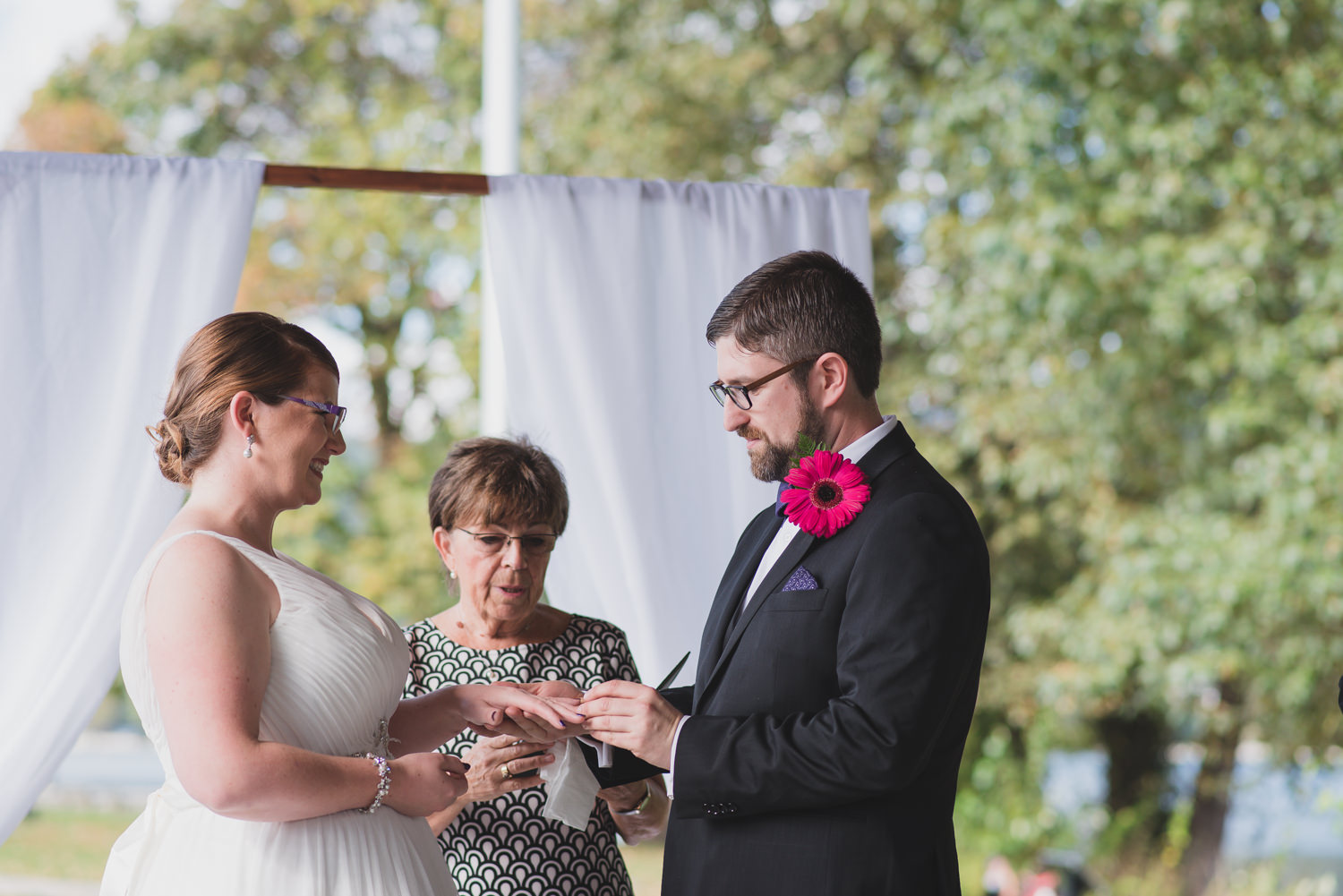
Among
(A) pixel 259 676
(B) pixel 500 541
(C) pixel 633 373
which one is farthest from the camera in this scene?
(C) pixel 633 373

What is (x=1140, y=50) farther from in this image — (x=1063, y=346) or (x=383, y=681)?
(x=383, y=681)

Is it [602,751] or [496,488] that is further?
[496,488]

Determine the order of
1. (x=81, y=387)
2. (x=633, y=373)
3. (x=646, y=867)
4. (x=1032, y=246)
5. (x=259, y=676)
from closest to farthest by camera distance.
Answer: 1. (x=259, y=676)
2. (x=81, y=387)
3. (x=633, y=373)
4. (x=1032, y=246)
5. (x=646, y=867)

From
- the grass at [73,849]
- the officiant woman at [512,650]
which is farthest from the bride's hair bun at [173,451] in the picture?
the grass at [73,849]

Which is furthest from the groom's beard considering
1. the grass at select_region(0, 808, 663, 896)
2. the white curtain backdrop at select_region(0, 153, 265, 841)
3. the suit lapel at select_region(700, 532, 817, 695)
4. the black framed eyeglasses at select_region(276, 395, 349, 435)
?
the grass at select_region(0, 808, 663, 896)

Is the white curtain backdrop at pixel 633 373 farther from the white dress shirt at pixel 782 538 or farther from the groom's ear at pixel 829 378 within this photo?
the groom's ear at pixel 829 378

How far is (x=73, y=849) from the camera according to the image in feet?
27.5

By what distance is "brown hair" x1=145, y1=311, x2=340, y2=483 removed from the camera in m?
1.68

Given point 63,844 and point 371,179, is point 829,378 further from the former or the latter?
point 63,844

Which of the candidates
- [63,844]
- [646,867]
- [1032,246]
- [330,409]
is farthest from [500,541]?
[63,844]

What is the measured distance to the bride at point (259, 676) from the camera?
Answer: 4.91 feet

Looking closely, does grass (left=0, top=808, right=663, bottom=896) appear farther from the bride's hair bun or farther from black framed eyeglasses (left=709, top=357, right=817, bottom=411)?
the bride's hair bun

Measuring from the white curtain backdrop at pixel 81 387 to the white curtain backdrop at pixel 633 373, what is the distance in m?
0.67

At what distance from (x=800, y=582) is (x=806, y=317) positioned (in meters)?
0.39
